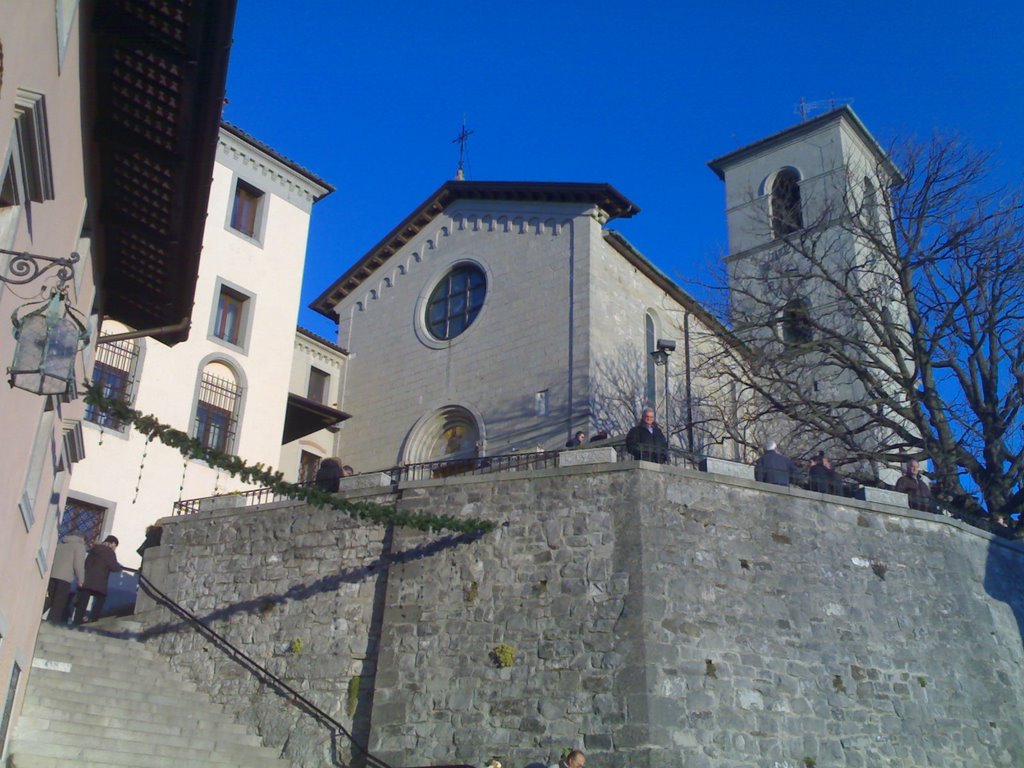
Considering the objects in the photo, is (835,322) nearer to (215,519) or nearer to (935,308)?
(935,308)

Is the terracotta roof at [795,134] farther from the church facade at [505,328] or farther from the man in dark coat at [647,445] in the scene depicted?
the man in dark coat at [647,445]

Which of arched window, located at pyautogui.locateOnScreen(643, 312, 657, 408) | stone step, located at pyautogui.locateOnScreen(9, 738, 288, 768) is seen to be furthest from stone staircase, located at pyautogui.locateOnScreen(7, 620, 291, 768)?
arched window, located at pyautogui.locateOnScreen(643, 312, 657, 408)

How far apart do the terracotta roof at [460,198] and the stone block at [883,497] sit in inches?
372

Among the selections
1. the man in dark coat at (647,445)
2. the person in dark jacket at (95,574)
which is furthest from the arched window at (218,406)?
the man in dark coat at (647,445)

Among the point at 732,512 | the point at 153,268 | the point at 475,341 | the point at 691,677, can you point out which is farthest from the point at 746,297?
the point at 153,268

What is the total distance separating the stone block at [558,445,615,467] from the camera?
560 inches

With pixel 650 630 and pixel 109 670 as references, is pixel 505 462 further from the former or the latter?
pixel 109 670

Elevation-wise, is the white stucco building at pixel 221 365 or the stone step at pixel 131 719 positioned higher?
the white stucco building at pixel 221 365

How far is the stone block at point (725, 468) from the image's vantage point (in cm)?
→ 1434

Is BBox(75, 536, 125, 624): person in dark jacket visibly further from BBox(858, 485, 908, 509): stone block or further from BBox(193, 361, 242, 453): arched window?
BBox(858, 485, 908, 509): stone block

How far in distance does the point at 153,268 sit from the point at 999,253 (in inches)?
561

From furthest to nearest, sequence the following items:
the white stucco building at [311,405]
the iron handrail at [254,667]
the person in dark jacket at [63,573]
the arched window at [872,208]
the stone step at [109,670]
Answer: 1. the white stucco building at [311,405]
2. the arched window at [872,208]
3. the person in dark jacket at [63,573]
4. the iron handrail at [254,667]
5. the stone step at [109,670]

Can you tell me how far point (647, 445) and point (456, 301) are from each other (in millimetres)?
11143

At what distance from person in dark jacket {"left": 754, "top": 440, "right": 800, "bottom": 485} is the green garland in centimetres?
397
